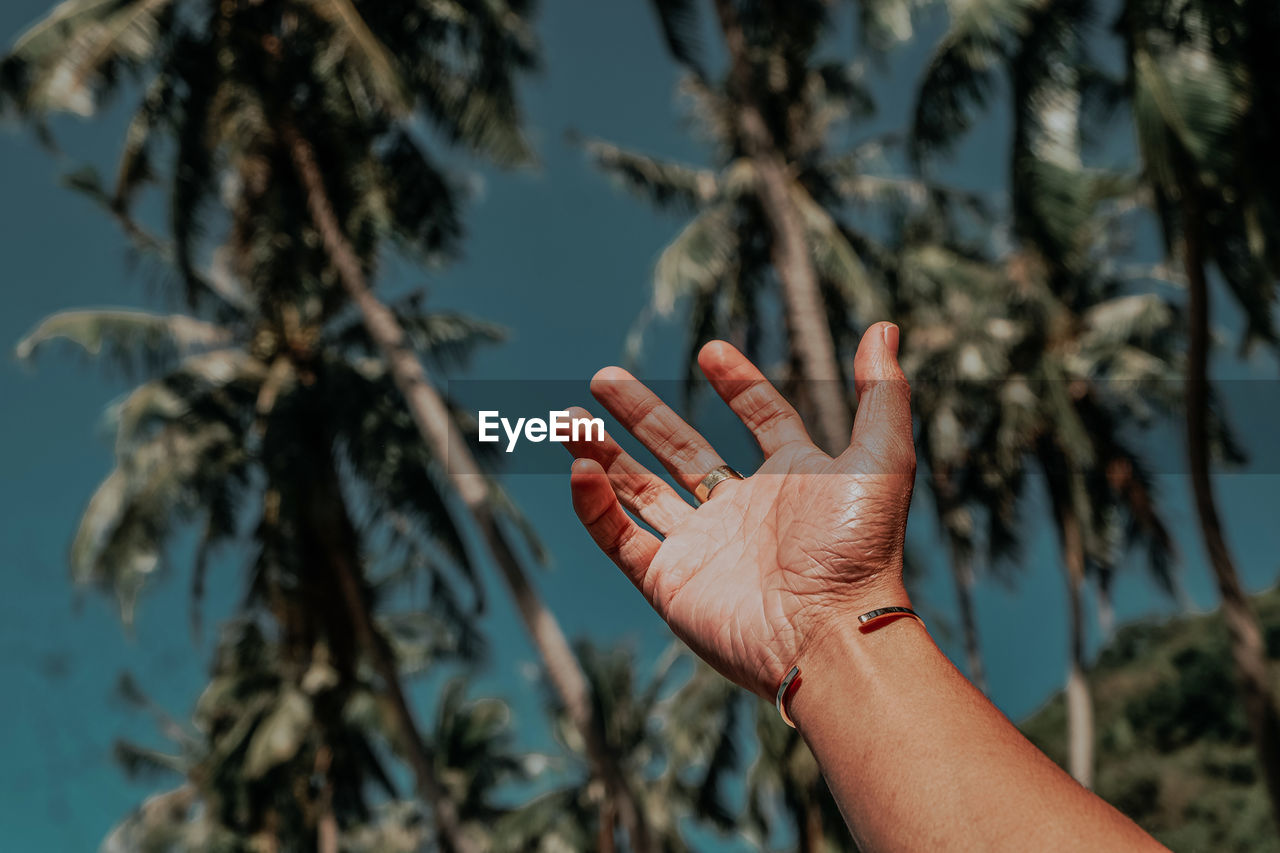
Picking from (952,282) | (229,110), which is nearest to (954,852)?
(229,110)

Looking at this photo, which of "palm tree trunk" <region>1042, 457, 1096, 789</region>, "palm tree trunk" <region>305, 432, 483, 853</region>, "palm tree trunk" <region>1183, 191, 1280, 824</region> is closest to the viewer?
"palm tree trunk" <region>1183, 191, 1280, 824</region>

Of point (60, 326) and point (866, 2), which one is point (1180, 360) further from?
point (60, 326)

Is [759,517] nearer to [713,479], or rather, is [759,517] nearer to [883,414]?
[713,479]

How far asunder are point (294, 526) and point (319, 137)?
4494 millimetres

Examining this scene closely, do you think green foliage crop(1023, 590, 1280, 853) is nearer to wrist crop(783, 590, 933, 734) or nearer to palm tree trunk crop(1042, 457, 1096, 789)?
palm tree trunk crop(1042, 457, 1096, 789)

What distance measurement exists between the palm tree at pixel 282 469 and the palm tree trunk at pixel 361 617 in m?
0.03

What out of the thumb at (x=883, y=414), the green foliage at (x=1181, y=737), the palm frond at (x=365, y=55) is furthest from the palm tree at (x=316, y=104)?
the green foliage at (x=1181, y=737)

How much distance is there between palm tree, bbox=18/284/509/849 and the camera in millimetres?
10930

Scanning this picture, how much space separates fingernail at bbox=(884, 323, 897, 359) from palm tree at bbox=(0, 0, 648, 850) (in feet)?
22.4

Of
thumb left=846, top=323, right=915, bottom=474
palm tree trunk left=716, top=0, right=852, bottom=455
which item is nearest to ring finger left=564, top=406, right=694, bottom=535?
thumb left=846, top=323, right=915, bottom=474

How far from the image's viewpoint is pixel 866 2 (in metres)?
9.21

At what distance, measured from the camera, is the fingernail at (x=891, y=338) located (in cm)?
186

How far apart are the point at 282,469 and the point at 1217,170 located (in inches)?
370

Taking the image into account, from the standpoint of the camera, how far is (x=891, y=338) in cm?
189
